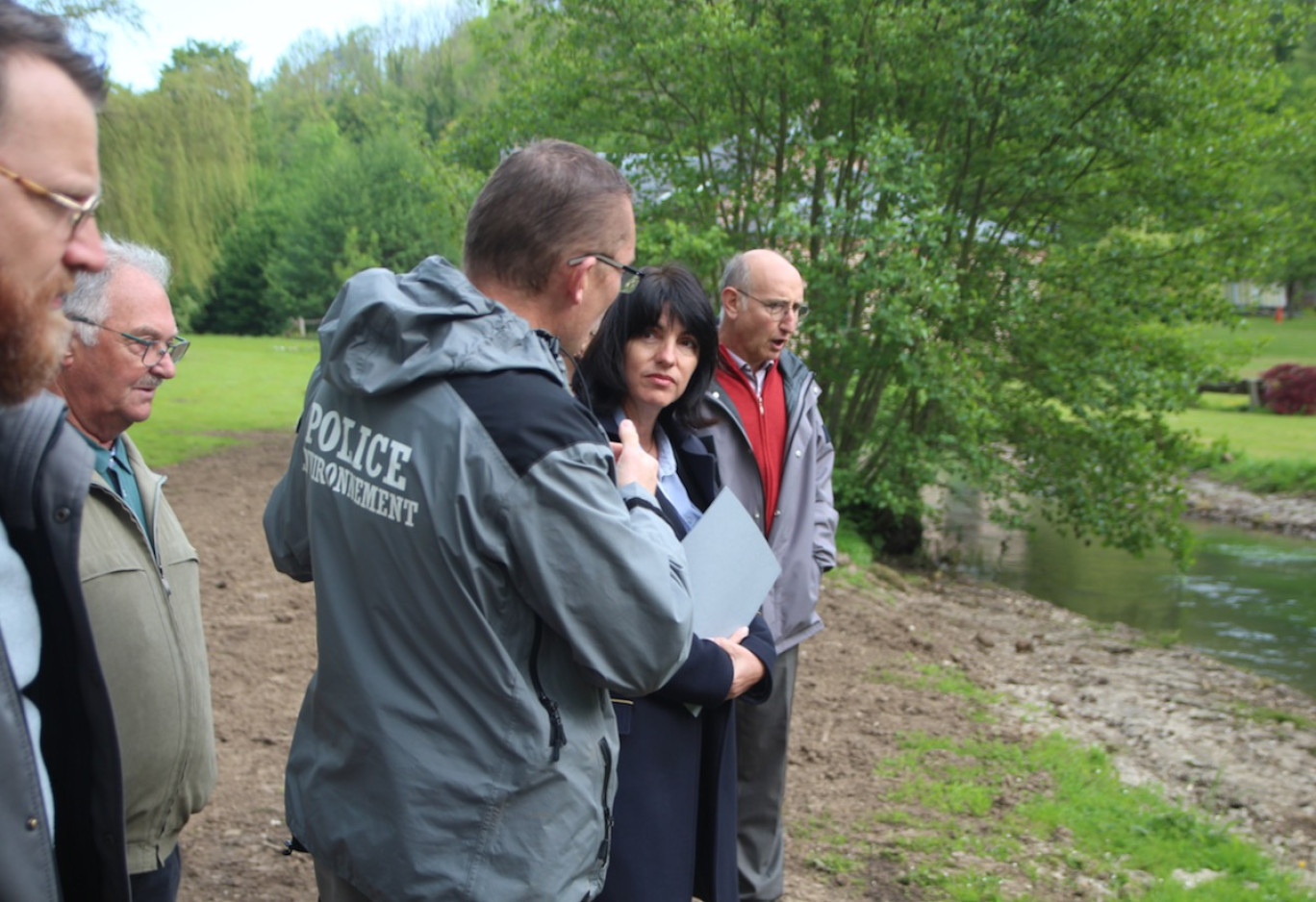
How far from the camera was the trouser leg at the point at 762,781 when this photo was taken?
3.81 metres

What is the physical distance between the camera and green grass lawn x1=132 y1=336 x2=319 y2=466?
15.5 metres

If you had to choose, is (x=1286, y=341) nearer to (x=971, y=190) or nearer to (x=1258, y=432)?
(x=1258, y=432)

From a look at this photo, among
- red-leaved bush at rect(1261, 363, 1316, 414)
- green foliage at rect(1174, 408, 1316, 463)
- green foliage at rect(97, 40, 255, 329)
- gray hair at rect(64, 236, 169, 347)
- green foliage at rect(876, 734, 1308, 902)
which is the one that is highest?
green foliage at rect(97, 40, 255, 329)

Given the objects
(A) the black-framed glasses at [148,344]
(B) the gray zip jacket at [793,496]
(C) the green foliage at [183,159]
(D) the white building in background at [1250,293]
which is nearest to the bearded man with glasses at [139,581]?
(A) the black-framed glasses at [148,344]

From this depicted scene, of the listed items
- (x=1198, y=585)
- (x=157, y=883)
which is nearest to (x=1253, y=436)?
(x=1198, y=585)

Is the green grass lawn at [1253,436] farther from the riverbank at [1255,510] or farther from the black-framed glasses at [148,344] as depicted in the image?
the black-framed glasses at [148,344]

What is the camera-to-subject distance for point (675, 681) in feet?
8.30

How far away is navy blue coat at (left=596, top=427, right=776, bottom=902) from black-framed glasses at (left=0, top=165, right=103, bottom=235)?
148 cm

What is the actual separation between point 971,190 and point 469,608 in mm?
10919

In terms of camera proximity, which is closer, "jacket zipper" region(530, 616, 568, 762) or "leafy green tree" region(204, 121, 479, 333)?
"jacket zipper" region(530, 616, 568, 762)

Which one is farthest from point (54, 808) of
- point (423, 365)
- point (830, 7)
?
point (830, 7)

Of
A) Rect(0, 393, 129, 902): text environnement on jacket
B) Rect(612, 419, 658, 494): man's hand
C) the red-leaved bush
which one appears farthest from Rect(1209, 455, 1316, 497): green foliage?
Rect(0, 393, 129, 902): text environnement on jacket

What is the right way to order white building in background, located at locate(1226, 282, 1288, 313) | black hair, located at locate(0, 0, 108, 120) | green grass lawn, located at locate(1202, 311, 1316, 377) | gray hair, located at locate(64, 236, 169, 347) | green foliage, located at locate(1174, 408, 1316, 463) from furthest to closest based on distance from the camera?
green grass lawn, located at locate(1202, 311, 1316, 377) → green foliage, located at locate(1174, 408, 1316, 463) → white building in background, located at locate(1226, 282, 1288, 313) → gray hair, located at locate(64, 236, 169, 347) → black hair, located at locate(0, 0, 108, 120)

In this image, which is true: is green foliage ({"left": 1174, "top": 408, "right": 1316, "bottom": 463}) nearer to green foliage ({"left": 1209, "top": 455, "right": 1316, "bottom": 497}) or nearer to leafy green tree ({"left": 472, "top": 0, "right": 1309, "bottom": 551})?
green foliage ({"left": 1209, "top": 455, "right": 1316, "bottom": 497})
